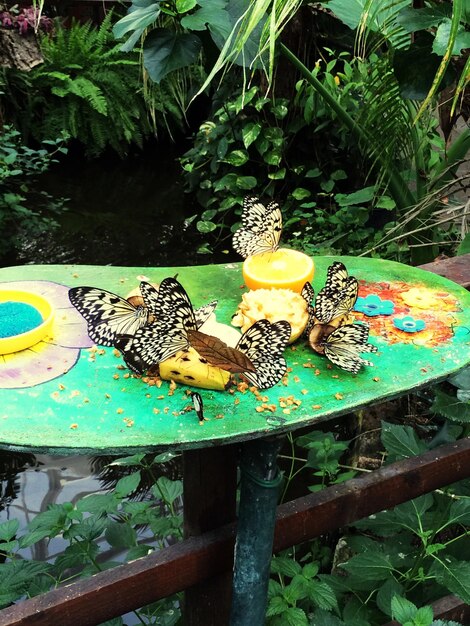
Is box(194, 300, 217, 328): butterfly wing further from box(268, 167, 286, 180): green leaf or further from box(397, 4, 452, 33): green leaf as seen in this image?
box(268, 167, 286, 180): green leaf

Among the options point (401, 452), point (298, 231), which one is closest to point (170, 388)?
point (401, 452)

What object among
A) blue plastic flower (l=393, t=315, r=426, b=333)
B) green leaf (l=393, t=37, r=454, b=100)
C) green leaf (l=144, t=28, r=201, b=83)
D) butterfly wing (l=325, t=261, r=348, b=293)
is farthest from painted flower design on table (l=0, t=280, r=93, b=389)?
green leaf (l=393, t=37, r=454, b=100)

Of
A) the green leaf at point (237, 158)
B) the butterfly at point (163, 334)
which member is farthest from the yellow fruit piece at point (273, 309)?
the green leaf at point (237, 158)

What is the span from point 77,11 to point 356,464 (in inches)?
229

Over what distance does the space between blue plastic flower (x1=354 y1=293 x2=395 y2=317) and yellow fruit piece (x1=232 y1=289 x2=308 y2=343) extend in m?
0.13

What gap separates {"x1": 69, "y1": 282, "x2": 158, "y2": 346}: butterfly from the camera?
1054mm

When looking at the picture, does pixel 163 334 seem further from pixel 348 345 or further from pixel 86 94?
pixel 86 94

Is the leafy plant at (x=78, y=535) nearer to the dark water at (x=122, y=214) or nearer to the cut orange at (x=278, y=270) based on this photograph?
the cut orange at (x=278, y=270)

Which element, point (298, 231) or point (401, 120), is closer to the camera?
point (401, 120)

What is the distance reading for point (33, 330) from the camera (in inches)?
41.1

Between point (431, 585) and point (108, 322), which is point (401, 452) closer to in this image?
point (431, 585)

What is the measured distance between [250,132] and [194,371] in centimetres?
355

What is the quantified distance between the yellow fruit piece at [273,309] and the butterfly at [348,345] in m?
0.06

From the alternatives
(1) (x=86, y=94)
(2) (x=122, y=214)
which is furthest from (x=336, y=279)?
(1) (x=86, y=94)
